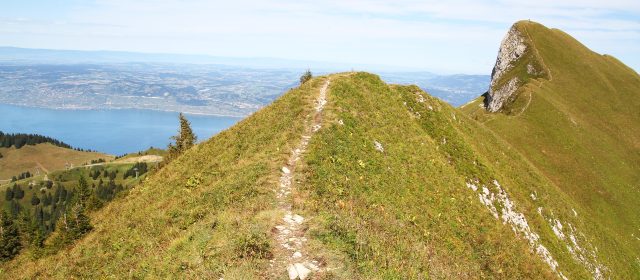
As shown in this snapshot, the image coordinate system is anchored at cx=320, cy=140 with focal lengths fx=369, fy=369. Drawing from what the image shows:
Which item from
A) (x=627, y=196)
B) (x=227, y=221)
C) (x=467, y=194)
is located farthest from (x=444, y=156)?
(x=627, y=196)

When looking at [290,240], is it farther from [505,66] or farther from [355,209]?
[505,66]

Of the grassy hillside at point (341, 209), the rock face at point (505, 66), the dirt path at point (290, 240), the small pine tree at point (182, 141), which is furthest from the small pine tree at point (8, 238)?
the rock face at point (505, 66)

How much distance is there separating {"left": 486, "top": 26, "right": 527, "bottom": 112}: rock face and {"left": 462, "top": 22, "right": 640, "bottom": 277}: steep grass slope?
296cm

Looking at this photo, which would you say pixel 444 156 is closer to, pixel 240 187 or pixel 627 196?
pixel 240 187

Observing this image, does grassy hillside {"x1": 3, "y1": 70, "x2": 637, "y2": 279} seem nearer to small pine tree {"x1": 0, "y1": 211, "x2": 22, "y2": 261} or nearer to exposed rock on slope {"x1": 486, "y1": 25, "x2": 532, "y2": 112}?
small pine tree {"x1": 0, "y1": 211, "x2": 22, "y2": 261}

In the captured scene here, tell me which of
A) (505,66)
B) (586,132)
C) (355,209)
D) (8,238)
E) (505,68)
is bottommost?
(8,238)

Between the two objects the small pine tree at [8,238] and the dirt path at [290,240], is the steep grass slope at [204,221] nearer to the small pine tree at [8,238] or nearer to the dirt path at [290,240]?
the dirt path at [290,240]

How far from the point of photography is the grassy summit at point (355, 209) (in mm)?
14133

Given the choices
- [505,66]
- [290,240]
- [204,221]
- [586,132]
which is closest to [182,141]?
[204,221]

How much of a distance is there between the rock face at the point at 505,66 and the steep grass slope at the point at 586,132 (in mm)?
2960

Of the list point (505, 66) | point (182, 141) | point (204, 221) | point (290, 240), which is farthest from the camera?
point (505, 66)

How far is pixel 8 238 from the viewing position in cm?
7206

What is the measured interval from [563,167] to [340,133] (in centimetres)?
5884

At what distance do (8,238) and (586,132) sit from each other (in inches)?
4692
